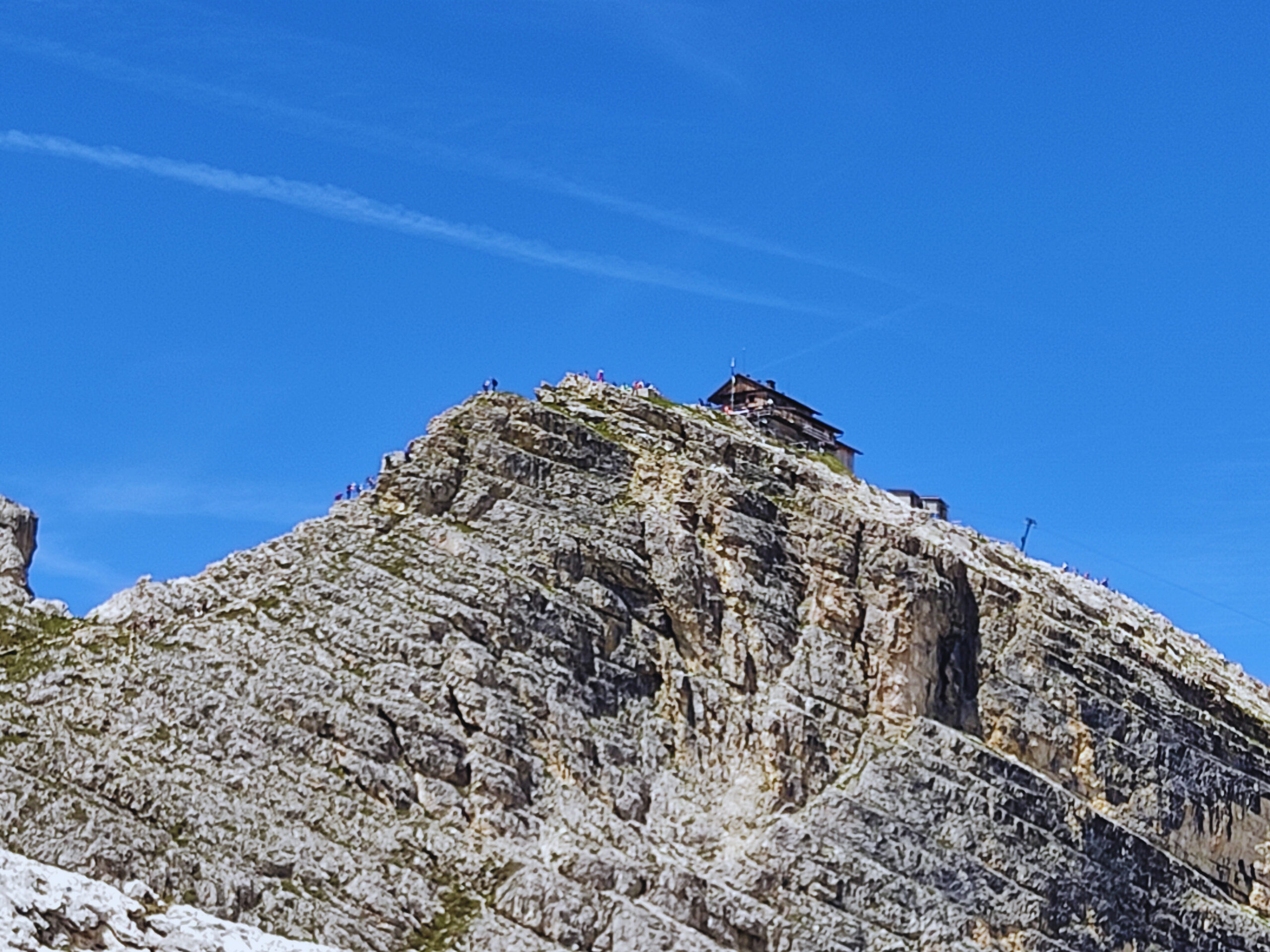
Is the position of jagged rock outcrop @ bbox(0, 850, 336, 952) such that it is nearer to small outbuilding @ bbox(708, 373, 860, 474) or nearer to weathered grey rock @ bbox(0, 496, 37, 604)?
weathered grey rock @ bbox(0, 496, 37, 604)

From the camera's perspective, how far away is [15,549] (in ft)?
360

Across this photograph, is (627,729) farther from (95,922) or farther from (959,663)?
(95,922)

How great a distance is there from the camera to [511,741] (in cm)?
10281

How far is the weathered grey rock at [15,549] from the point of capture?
107 metres

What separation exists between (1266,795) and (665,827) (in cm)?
2896

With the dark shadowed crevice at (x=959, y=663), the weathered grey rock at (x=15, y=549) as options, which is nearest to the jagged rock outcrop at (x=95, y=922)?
the weathered grey rock at (x=15, y=549)

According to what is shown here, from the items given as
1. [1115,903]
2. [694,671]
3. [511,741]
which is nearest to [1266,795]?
[1115,903]

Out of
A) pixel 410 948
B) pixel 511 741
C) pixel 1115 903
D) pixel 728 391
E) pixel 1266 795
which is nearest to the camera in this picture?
pixel 410 948

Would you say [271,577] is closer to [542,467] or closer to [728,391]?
[542,467]

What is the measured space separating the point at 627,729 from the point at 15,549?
22.5 m

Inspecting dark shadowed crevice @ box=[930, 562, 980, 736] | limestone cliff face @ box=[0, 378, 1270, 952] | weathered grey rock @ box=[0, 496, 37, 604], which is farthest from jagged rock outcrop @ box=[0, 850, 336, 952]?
dark shadowed crevice @ box=[930, 562, 980, 736]

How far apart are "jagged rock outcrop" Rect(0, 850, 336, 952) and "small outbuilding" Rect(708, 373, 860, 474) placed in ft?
154

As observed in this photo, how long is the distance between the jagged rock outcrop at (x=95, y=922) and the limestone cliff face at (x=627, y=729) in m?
1.91

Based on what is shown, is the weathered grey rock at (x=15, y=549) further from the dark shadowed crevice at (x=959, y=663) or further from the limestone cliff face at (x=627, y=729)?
the dark shadowed crevice at (x=959, y=663)
